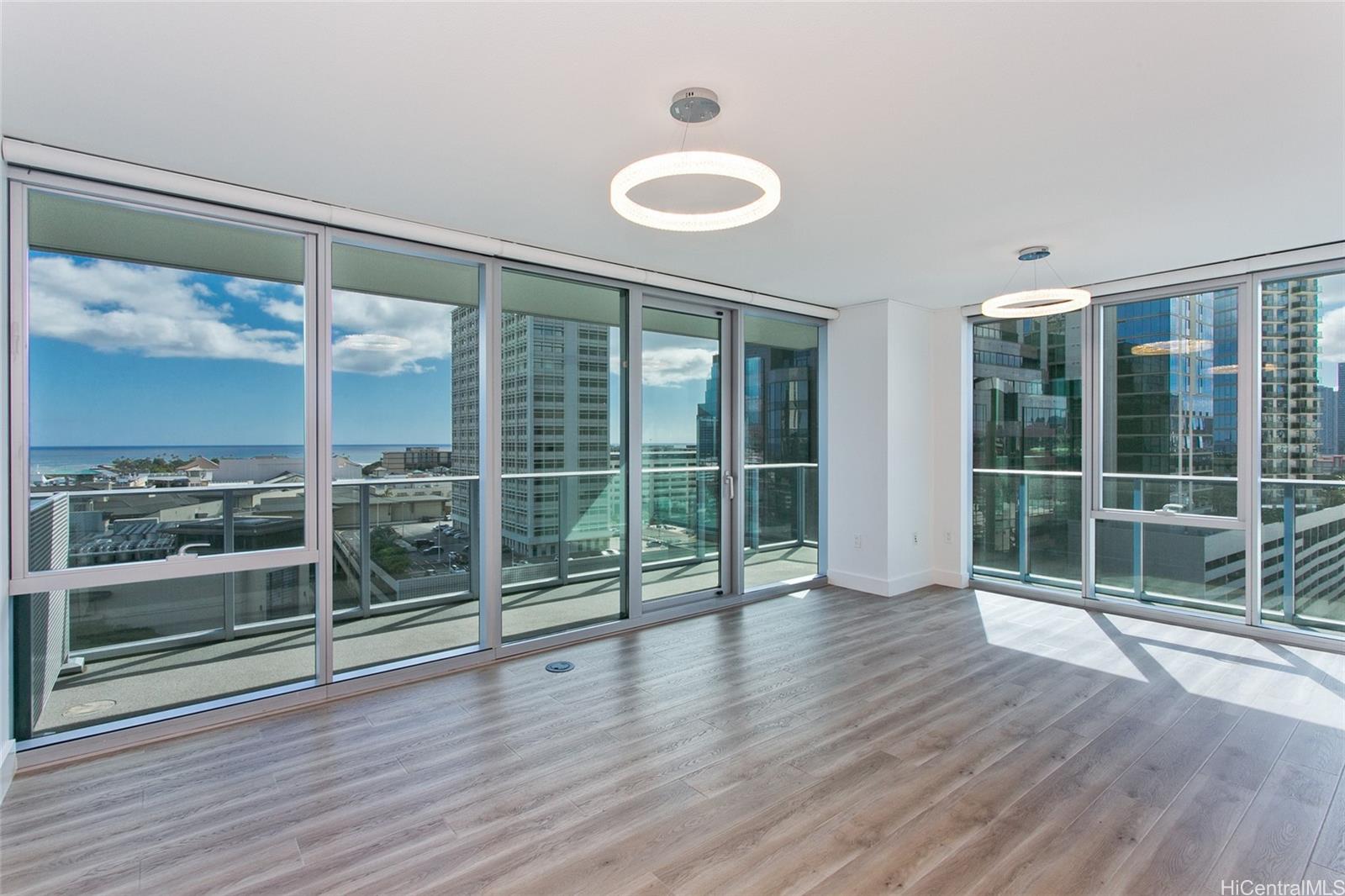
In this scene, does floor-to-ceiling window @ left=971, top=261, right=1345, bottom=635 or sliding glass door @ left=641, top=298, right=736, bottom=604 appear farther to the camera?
Answer: sliding glass door @ left=641, top=298, right=736, bottom=604

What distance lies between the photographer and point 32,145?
2621mm

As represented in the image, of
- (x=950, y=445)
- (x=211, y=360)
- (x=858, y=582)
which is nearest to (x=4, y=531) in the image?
(x=211, y=360)

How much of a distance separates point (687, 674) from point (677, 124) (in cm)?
290

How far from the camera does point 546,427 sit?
4.44m

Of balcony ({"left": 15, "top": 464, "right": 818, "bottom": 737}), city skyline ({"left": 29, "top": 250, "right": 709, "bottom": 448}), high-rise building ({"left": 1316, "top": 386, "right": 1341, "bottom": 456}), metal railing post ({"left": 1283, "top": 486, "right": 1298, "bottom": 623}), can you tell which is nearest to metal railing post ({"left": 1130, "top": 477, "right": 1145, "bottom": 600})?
metal railing post ({"left": 1283, "top": 486, "right": 1298, "bottom": 623})

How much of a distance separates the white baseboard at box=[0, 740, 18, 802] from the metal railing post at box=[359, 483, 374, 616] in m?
1.63

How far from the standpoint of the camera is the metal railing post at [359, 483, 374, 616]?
4129mm

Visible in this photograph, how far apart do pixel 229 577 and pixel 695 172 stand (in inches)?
127

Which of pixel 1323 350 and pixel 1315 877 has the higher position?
pixel 1323 350

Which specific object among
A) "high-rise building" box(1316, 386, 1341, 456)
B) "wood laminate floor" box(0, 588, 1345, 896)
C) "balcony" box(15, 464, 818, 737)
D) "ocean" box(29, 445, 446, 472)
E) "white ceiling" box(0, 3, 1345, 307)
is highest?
"white ceiling" box(0, 3, 1345, 307)

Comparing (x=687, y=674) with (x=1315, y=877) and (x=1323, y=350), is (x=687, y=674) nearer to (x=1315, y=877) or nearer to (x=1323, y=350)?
(x=1315, y=877)

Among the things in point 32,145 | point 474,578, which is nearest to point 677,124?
point 32,145

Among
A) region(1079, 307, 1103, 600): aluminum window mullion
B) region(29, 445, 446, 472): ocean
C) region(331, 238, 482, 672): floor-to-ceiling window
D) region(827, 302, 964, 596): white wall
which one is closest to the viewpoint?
region(29, 445, 446, 472): ocean

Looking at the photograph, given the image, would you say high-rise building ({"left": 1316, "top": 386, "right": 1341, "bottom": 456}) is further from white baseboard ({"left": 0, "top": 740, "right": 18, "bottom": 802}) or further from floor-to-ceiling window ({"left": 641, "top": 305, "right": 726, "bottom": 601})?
white baseboard ({"left": 0, "top": 740, "right": 18, "bottom": 802})
